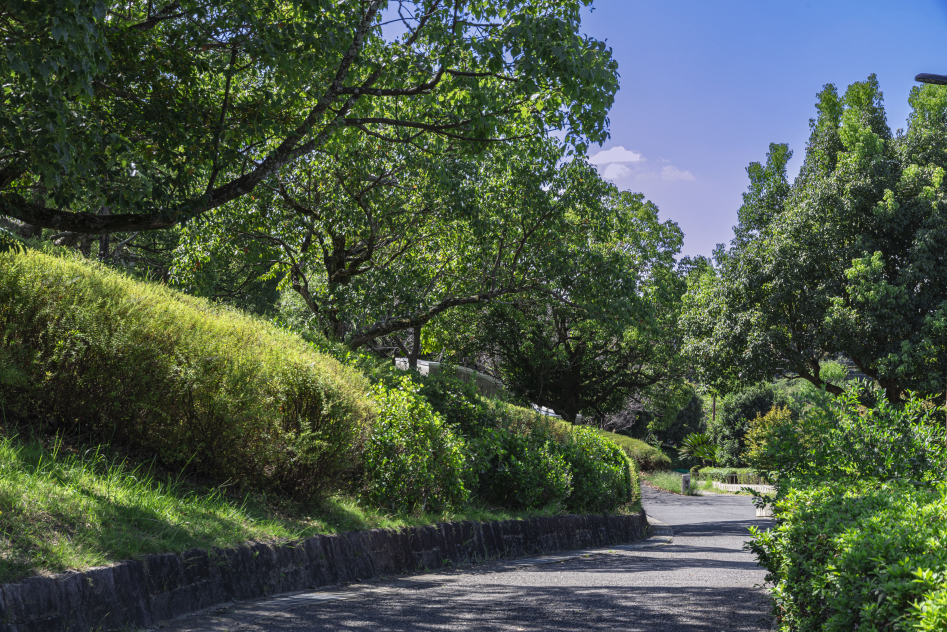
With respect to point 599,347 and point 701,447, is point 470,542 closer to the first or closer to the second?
point 599,347

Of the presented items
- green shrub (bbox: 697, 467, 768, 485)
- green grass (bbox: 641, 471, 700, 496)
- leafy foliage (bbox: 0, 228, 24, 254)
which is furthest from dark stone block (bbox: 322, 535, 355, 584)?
green shrub (bbox: 697, 467, 768, 485)

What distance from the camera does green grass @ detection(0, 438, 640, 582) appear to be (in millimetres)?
4117

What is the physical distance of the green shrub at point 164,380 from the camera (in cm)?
580

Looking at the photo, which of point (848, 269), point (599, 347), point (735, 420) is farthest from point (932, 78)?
point (735, 420)

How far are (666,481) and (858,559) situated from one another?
3351 cm

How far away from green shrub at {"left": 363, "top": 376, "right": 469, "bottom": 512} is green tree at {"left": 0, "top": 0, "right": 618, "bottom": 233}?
3.12m

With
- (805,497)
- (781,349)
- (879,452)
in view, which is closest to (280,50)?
(805,497)

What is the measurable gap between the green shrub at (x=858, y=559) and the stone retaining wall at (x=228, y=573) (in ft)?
11.8

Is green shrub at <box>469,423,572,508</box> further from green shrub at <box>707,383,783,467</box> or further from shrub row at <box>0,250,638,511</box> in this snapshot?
green shrub at <box>707,383,783,467</box>

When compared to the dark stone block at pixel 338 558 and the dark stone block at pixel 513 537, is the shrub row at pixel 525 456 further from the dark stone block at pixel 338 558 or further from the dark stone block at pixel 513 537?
the dark stone block at pixel 338 558

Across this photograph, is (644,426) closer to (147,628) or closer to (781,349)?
(781,349)

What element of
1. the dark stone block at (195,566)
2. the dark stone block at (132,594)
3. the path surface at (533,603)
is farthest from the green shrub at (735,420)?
the dark stone block at (132,594)

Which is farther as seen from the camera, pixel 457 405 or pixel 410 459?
pixel 457 405

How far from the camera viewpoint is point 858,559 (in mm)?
3248
